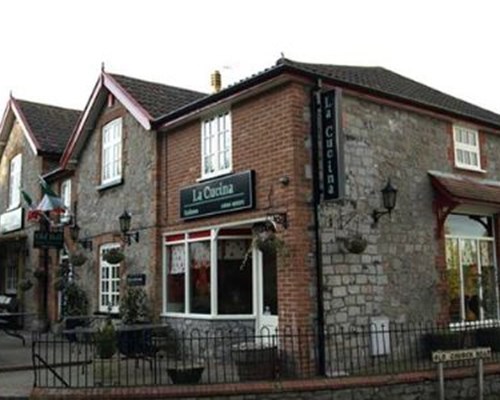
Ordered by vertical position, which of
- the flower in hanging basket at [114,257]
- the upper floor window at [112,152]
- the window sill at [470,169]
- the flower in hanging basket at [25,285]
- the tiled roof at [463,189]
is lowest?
the flower in hanging basket at [25,285]

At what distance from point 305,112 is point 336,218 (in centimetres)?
192

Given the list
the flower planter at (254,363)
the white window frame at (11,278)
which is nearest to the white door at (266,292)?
the flower planter at (254,363)

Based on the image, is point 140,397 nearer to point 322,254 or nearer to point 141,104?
point 322,254

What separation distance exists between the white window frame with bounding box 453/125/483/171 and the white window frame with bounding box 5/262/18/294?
16.6 meters

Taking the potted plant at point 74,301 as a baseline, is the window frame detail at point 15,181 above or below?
above

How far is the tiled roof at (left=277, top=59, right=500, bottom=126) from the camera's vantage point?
1174 cm

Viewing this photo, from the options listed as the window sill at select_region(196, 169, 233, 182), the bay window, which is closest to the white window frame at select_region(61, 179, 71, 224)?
the window sill at select_region(196, 169, 233, 182)

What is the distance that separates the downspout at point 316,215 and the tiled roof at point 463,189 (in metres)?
3.15

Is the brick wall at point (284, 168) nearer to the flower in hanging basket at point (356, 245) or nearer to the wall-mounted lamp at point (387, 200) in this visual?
the flower in hanging basket at point (356, 245)

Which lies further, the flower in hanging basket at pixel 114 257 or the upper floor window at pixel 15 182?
the upper floor window at pixel 15 182

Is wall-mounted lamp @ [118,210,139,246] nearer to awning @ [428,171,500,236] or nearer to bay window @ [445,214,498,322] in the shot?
awning @ [428,171,500,236]

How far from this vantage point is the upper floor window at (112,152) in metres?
16.1

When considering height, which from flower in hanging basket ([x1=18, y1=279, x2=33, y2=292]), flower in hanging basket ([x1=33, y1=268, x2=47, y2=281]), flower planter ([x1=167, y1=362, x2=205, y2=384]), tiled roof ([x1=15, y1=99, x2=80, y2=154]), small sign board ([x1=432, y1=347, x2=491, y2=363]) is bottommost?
flower planter ([x1=167, y1=362, x2=205, y2=384])

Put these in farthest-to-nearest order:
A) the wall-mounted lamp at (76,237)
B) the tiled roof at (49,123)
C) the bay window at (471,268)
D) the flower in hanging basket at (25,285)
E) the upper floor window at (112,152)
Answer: the tiled roof at (49,123)
the flower in hanging basket at (25,285)
the wall-mounted lamp at (76,237)
the upper floor window at (112,152)
the bay window at (471,268)
